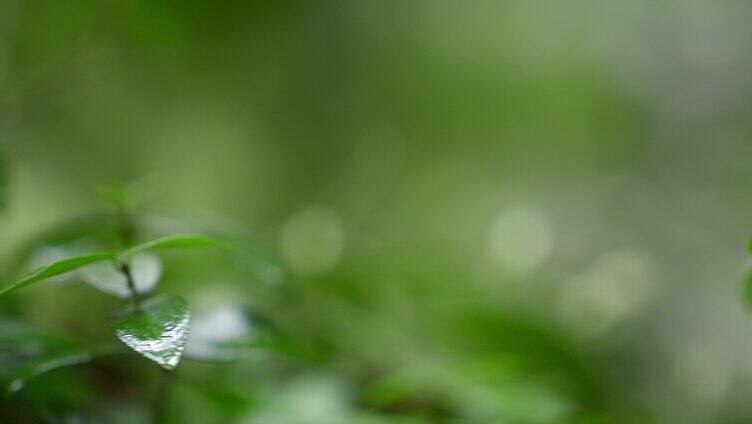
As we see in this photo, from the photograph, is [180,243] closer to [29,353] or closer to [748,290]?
[29,353]

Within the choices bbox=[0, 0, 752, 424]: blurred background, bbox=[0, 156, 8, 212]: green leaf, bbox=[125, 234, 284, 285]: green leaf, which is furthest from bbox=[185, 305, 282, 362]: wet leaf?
bbox=[0, 0, 752, 424]: blurred background

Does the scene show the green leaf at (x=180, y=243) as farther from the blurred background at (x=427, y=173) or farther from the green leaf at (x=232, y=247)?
the blurred background at (x=427, y=173)

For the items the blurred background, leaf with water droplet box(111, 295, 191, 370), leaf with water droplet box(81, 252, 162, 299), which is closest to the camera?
leaf with water droplet box(111, 295, 191, 370)

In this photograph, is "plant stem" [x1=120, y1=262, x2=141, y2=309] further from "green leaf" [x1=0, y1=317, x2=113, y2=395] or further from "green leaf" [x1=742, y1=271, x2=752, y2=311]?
"green leaf" [x1=742, y1=271, x2=752, y2=311]

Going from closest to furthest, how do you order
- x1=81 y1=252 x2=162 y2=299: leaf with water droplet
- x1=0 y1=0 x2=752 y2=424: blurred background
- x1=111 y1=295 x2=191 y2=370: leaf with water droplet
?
x1=111 y1=295 x2=191 y2=370: leaf with water droplet → x1=81 y1=252 x2=162 y2=299: leaf with water droplet → x1=0 y1=0 x2=752 y2=424: blurred background

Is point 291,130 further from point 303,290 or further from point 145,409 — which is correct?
point 145,409

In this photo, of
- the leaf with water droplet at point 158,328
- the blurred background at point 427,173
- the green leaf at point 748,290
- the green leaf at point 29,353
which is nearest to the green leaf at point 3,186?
the green leaf at point 29,353

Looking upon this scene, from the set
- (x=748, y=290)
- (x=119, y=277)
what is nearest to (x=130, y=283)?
(x=119, y=277)
